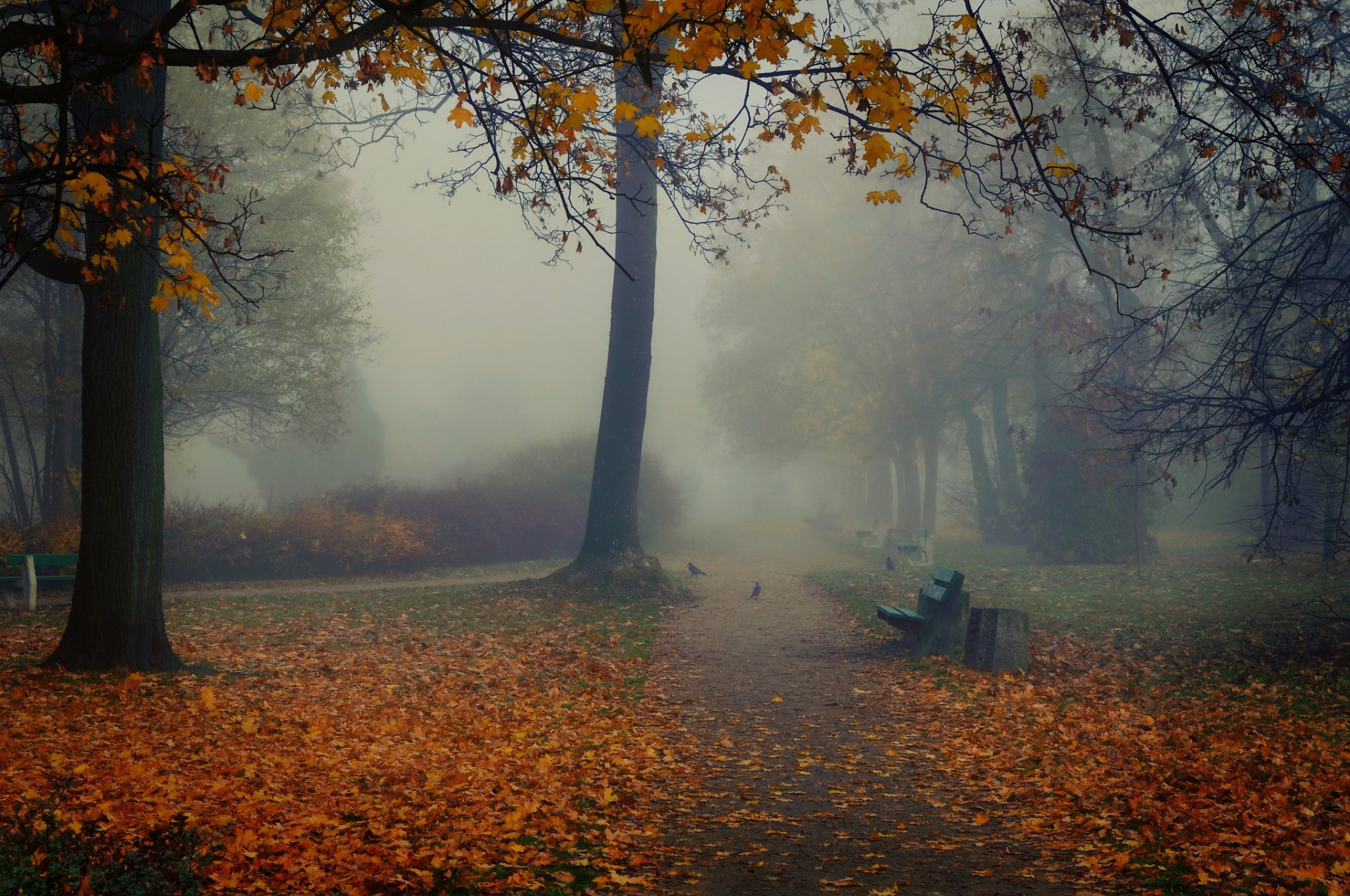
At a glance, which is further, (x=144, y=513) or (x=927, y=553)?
(x=927, y=553)

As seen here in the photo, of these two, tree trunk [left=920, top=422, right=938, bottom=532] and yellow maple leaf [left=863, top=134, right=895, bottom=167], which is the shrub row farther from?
yellow maple leaf [left=863, top=134, right=895, bottom=167]

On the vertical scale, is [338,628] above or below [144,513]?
below

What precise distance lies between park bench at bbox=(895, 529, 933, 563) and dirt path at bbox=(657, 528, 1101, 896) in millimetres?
10866

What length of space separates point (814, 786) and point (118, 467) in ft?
21.2

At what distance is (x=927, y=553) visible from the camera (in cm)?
2272

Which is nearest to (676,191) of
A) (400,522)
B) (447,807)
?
(447,807)

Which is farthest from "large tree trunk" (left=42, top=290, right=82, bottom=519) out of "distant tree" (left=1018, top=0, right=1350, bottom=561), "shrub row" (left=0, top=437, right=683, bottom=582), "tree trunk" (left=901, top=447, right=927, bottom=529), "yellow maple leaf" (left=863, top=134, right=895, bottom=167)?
"tree trunk" (left=901, top=447, right=927, bottom=529)

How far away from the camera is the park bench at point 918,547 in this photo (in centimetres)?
2252

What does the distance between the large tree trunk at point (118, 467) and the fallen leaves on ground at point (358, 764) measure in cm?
42

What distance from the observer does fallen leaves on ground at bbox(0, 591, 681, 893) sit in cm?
422

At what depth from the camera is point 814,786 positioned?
19.1 feet

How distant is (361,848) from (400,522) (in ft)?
55.4

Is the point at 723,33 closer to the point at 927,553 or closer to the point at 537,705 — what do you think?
the point at 537,705

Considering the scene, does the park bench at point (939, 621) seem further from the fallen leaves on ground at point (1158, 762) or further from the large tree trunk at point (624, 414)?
the large tree trunk at point (624, 414)
